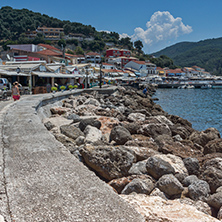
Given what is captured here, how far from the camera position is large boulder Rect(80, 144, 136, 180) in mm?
4879

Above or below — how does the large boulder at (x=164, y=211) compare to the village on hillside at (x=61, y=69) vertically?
below

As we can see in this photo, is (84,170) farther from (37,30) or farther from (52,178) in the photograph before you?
(37,30)

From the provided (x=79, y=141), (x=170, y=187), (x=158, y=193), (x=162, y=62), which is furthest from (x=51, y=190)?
(x=162, y=62)

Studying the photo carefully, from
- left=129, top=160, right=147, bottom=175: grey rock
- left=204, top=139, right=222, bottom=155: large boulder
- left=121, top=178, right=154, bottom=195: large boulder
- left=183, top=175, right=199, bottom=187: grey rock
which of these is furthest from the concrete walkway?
left=204, top=139, right=222, bottom=155: large boulder

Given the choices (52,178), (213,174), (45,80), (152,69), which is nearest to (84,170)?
(52,178)

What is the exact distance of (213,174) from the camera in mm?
5305

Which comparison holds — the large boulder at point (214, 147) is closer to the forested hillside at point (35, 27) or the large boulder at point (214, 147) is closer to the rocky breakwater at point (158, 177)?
the rocky breakwater at point (158, 177)

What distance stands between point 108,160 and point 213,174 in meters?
2.39

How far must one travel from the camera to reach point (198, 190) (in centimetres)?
471

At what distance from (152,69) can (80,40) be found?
50.1m

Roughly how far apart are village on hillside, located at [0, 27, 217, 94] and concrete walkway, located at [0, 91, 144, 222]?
17.4 metres

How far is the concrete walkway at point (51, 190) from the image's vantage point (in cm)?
263

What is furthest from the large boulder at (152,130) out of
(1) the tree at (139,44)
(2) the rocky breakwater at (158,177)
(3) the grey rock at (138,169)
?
(1) the tree at (139,44)

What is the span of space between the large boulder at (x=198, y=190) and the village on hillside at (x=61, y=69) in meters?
18.6
